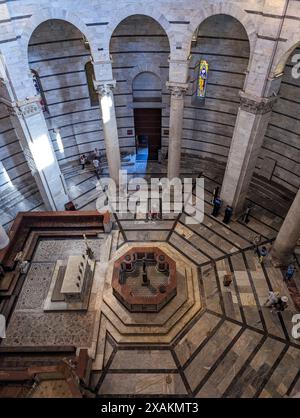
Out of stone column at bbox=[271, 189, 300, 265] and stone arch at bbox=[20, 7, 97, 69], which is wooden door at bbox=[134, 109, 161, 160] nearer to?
stone arch at bbox=[20, 7, 97, 69]

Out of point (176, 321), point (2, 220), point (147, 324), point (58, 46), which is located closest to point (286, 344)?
point (176, 321)

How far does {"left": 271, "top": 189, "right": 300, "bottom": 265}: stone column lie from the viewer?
11.9 m

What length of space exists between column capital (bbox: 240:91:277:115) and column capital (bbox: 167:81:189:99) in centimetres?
254

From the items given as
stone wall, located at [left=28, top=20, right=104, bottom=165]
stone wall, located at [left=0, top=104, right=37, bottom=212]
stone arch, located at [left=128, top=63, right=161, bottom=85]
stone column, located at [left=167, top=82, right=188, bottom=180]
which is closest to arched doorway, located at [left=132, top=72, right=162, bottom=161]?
stone arch, located at [left=128, top=63, right=161, bottom=85]

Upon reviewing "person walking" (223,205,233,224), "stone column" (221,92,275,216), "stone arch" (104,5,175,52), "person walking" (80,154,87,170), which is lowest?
"person walking" (223,205,233,224)

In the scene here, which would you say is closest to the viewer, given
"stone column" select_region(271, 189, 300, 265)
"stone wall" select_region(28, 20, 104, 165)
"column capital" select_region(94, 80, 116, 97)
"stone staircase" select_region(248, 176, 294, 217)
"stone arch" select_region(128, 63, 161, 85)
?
"stone column" select_region(271, 189, 300, 265)

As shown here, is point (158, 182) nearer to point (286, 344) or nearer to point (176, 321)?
point (176, 321)

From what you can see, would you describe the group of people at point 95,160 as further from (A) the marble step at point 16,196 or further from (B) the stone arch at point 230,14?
(B) the stone arch at point 230,14

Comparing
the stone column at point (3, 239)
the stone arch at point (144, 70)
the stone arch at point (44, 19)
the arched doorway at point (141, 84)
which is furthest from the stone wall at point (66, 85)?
the stone column at point (3, 239)

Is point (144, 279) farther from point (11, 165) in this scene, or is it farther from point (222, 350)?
point (11, 165)

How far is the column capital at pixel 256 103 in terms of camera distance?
38.4 ft

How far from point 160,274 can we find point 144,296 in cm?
139

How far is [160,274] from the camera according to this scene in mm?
12953

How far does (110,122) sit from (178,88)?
12.0ft
